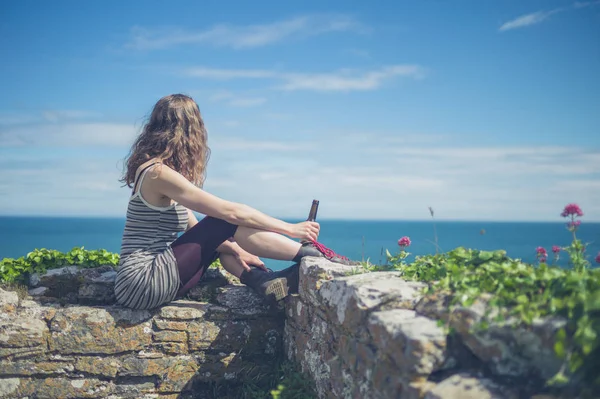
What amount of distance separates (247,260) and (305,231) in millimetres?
824

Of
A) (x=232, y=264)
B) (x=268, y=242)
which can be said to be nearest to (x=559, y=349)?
(x=268, y=242)

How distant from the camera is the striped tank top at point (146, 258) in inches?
185

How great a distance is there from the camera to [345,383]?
3676mm

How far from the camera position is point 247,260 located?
5359mm

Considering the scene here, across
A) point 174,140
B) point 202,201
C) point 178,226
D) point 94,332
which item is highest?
point 174,140

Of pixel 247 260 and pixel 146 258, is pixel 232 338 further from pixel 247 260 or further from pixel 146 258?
pixel 146 258

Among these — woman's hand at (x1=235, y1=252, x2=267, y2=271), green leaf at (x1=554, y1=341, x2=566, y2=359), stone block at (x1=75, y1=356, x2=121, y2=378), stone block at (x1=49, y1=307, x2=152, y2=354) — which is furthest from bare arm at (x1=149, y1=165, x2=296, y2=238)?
green leaf at (x1=554, y1=341, x2=566, y2=359)

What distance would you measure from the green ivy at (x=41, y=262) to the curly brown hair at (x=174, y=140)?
1.35 metres

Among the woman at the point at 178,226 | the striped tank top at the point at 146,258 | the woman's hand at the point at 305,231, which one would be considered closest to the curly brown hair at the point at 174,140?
the woman at the point at 178,226

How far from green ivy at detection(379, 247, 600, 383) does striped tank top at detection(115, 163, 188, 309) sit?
8.01ft

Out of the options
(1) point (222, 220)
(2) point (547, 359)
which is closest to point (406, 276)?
(2) point (547, 359)

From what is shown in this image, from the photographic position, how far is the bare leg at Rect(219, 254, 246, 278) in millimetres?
5324

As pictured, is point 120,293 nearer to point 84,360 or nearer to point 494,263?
point 84,360

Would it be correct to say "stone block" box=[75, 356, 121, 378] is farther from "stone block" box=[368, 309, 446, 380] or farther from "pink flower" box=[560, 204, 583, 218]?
"pink flower" box=[560, 204, 583, 218]
